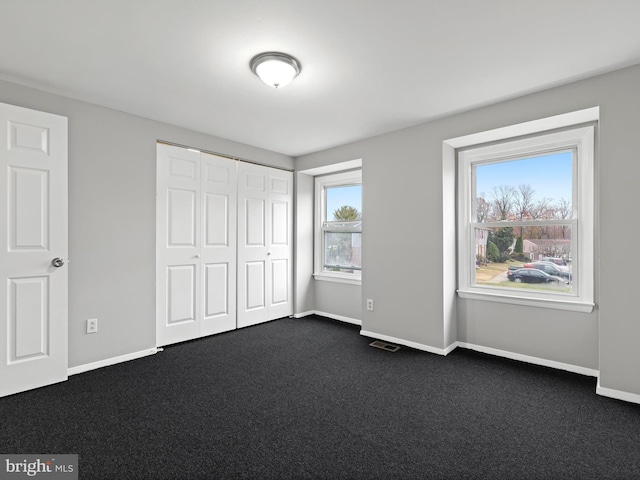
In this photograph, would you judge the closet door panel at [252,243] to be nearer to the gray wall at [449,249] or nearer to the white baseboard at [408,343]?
the gray wall at [449,249]

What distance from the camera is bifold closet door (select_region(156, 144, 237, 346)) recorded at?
11.6 feet

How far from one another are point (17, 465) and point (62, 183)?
196cm

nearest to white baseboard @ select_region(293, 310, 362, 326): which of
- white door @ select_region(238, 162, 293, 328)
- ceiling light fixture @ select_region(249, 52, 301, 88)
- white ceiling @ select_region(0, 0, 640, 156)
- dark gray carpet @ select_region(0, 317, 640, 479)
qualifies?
white door @ select_region(238, 162, 293, 328)

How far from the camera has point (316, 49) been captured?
84.9 inches

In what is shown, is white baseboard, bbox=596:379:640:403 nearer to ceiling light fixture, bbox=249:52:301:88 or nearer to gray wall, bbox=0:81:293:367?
ceiling light fixture, bbox=249:52:301:88

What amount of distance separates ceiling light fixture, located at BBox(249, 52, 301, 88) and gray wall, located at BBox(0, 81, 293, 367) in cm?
163

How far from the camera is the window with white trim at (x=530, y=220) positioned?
9.53 ft

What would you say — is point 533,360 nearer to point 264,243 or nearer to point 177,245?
point 264,243

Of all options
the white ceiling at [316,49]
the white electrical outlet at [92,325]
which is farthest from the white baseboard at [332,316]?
the white ceiling at [316,49]

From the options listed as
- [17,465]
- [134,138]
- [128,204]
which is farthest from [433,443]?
→ [134,138]

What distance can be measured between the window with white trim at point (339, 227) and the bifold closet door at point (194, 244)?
1.40m

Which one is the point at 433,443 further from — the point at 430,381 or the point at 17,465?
the point at 17,465

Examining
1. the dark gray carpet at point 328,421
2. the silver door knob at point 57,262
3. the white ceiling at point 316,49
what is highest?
the white ceiling at point 316,49

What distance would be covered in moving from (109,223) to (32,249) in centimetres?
61
